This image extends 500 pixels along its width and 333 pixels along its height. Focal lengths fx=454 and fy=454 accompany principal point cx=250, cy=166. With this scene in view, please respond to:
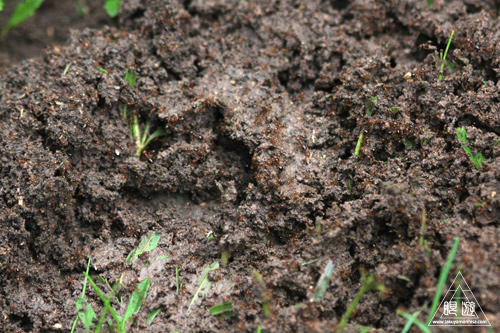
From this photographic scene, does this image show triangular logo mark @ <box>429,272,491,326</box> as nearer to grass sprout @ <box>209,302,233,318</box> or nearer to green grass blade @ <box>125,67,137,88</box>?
grass sprout @ <box>209,302,233,318</box>

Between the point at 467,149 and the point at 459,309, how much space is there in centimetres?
102

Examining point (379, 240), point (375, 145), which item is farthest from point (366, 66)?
point (379, 240)

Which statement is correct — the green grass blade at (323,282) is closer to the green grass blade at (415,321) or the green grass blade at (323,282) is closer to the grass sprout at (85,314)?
the green grass blade at (415,321)

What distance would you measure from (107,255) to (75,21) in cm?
285

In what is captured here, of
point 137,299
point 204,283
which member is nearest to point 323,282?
point 204,283

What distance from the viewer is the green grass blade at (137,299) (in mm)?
2631

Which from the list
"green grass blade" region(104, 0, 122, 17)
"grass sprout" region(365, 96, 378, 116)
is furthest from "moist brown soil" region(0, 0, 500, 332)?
"green grass blade" region(104, 0, 122, 17)

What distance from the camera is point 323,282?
8.16ft

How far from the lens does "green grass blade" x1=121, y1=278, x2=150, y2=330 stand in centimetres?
263

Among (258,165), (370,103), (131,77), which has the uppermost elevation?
(131,77)

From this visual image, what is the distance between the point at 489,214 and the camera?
2.46 metres

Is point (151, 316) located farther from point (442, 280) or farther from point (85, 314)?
point (442, 280)

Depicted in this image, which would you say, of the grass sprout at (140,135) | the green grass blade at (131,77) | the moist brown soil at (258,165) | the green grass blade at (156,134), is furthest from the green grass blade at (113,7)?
the green grass blade at (156,134)

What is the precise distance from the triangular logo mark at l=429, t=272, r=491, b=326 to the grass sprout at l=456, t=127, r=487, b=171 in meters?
0.78
